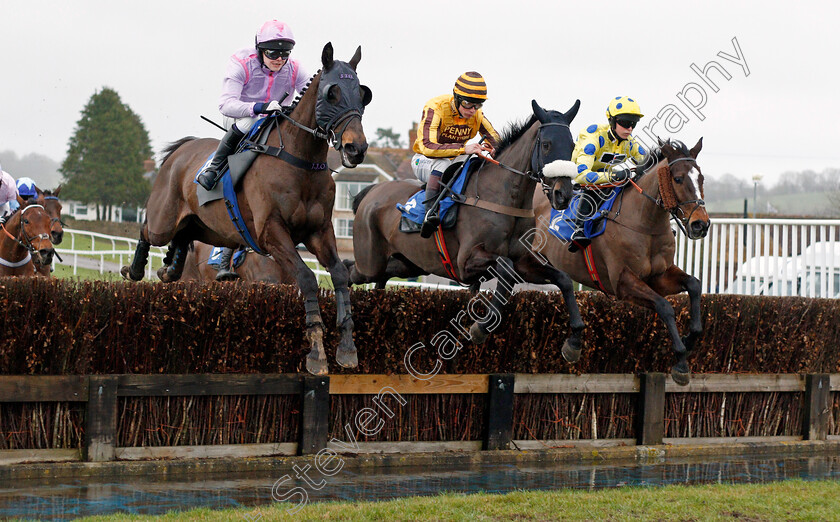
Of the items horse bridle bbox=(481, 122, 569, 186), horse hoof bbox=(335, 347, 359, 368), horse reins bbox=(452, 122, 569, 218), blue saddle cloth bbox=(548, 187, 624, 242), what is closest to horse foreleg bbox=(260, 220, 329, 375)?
horse hoof bbox=(335, 347, 359, 368)

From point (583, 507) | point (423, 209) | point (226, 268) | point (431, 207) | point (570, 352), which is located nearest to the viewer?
point (583, 507)

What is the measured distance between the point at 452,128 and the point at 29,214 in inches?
239

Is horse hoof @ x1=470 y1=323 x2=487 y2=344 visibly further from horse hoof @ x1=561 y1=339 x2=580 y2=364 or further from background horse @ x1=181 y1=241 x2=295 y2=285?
background horse @ x1=181 y1=241 x2=295 y2=285

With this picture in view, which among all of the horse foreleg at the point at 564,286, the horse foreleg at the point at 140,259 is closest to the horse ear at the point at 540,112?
the horse foreleg at the point at 564,286

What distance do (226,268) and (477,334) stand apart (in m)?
4.26

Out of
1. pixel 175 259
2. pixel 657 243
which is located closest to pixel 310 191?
pixel 175 259

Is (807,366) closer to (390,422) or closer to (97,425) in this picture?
(390,422)

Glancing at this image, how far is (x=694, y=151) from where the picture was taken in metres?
7.96

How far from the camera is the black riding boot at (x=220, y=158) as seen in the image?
7465mm

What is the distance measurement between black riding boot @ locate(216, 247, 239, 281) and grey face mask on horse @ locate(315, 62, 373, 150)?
4.31 meters

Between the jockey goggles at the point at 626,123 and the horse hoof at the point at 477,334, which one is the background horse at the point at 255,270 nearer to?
the horse hoof at the point at 477,334

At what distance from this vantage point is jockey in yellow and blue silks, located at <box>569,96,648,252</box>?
8305mm

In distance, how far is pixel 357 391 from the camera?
734cm

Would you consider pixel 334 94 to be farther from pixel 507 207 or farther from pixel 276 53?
pixel 507 207
